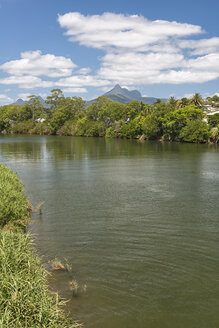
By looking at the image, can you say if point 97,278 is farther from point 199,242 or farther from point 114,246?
point 199,242

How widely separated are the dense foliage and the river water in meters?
59.9

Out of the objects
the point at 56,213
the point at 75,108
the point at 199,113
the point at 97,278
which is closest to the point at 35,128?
the point at 75,108

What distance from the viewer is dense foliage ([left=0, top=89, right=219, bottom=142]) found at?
90875 mm

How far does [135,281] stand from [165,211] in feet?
33.0

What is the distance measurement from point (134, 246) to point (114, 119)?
10687cm

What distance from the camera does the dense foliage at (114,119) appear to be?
9088cm

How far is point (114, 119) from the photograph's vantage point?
120 meters

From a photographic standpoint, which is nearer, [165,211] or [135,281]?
[135,281]

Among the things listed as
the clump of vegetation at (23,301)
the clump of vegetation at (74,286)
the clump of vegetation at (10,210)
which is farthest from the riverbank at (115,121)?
the clump of vegetation at (23,301)

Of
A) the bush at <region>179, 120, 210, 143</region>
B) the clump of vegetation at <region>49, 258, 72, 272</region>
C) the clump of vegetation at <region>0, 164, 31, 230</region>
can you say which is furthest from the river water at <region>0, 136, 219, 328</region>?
the bush at <region>179, 120, 210, 143</region>

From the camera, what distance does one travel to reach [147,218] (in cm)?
2044

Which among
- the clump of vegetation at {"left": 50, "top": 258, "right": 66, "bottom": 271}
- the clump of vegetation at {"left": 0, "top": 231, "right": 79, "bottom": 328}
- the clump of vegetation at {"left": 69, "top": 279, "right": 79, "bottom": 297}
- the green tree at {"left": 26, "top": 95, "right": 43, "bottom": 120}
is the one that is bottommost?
the clump of vegetation at {"left": 69, "top": 279, "right": 79, "bottom": 297}

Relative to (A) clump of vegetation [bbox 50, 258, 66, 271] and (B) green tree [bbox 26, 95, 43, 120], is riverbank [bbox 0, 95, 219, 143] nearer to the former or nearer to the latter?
(B) green tree [bbox 26, 95, 43, 120]

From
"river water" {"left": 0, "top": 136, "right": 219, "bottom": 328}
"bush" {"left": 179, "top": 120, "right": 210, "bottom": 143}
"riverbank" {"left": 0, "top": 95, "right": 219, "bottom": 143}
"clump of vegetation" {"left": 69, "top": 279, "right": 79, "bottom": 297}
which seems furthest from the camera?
"riverbank" {"left": 0, "top": 95, "right": 219, "bottom": 143}
